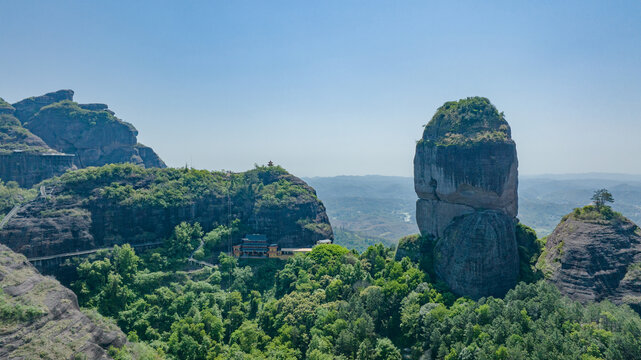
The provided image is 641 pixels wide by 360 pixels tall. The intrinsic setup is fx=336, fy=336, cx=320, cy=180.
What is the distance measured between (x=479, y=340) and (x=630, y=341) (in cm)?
1055

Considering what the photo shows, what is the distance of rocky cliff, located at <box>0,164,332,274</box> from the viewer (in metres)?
48.0

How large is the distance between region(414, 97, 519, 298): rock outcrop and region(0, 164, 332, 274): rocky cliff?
23.8m

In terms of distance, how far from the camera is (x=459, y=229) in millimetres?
41844

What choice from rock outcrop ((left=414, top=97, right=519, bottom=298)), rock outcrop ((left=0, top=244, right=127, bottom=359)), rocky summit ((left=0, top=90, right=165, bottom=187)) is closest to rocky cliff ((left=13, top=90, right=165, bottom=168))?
rocky summit ((left=0, top=90, right=165, bottom=187))

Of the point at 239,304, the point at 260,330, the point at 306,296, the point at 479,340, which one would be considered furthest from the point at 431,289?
the point at 239,304

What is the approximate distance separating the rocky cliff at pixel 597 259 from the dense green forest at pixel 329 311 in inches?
86.0

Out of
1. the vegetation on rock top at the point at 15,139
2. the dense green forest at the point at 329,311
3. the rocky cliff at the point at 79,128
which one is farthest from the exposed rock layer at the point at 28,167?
the dense green forest at the point at 329,311

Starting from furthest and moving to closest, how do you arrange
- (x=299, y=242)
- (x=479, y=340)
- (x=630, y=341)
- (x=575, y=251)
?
1. (x=299, y=242)
2. (x=575, y=251)
3. (x=479, y=340)
4. (x=630, y=341)

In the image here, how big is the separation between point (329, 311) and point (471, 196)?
22697 mm

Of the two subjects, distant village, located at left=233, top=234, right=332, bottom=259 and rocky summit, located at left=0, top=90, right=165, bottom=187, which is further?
rocky summit, located at left=0, top=90, right=165, bottom=187

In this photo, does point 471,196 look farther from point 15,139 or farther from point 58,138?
point 58,138

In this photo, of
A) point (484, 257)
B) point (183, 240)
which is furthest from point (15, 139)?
point (484, 257)

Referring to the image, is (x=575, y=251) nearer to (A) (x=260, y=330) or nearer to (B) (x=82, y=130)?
(A) (x=260, y=330)

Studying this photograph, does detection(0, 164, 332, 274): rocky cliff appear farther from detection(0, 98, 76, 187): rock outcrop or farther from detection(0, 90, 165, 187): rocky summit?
detection(0, 90, 165, 187): rocky summit
